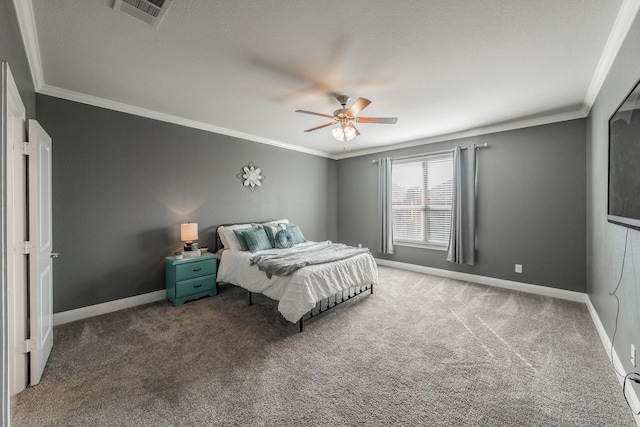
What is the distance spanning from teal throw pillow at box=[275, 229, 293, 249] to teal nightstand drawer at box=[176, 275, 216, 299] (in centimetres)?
104

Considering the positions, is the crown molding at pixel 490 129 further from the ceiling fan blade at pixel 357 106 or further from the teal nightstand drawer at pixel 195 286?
the teal nightstand drawer at pixel 195 286

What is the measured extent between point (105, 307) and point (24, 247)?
1.70 meters

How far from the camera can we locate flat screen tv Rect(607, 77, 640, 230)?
153 centimetres

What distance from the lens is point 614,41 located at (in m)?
2.00

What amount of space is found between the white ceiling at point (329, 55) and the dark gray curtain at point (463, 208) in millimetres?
950

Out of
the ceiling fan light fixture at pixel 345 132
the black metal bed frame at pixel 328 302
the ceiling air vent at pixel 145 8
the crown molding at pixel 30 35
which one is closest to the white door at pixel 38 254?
the crown molding at pixel 30 35

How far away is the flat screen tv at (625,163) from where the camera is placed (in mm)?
1534

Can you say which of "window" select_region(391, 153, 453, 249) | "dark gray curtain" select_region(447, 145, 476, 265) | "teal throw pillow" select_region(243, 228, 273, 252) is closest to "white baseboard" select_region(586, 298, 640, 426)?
"dark gray curtain" select_region(447, 145, 476, 265)

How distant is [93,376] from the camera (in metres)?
2.07

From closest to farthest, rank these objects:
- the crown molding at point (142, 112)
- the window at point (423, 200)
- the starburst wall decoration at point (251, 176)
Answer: the crown molding at point (142, 112)
the starburst wall decoration at point (251, 176)
the window at point (423, 200)

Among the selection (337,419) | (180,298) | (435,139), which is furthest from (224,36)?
(435,139)

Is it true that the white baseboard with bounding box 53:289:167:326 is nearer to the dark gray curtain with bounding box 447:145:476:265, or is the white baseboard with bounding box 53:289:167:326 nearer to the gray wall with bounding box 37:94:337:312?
the gray wall with bounding box 37:94:337:312

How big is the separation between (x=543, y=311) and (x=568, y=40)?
294 cm

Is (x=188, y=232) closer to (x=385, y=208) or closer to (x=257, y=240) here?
(x=257, y=240)
